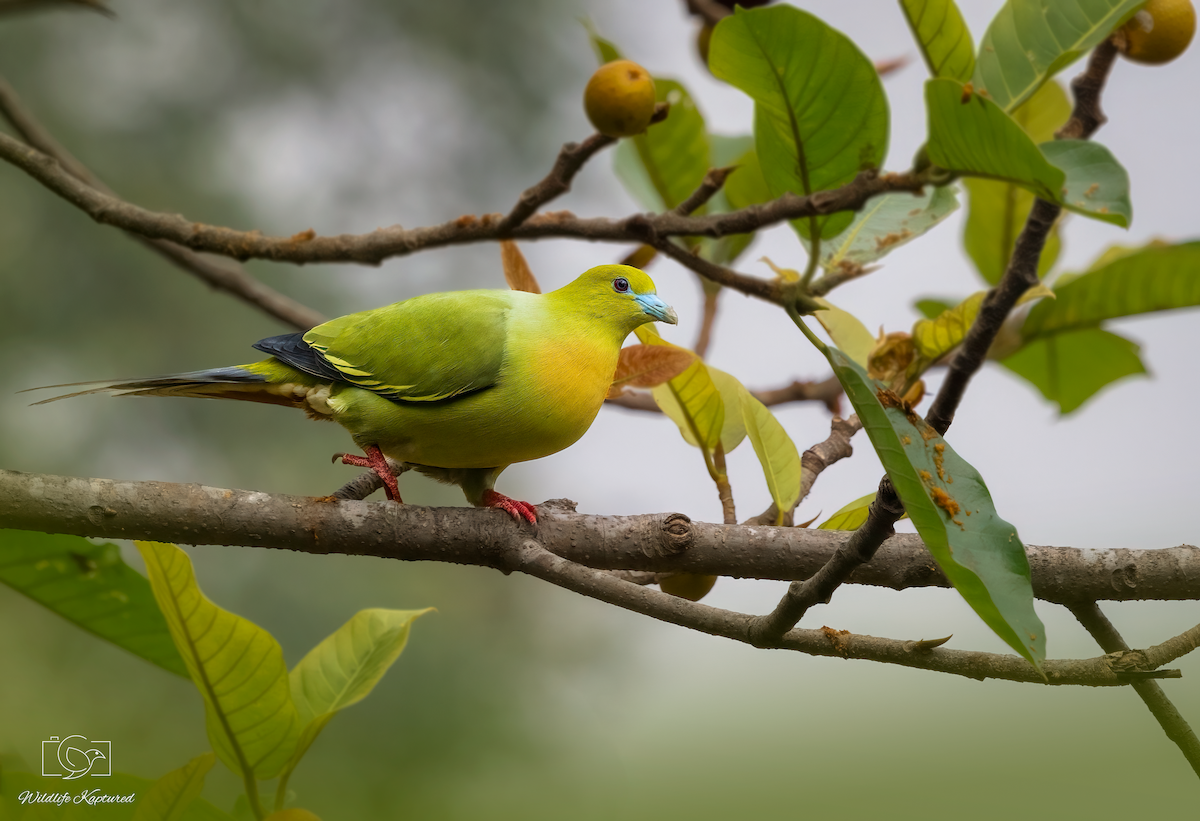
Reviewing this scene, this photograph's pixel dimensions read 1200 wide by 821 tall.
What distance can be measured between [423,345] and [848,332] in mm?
981

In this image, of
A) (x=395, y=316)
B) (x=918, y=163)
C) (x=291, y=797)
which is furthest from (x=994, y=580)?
(x=395, y=316)

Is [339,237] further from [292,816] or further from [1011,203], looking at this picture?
[1011,203]

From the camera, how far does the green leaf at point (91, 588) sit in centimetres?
160

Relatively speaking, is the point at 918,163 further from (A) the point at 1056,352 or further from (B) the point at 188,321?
(B) the point at 188,321

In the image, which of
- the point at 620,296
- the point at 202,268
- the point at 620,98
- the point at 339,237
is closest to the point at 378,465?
the point at 339,237

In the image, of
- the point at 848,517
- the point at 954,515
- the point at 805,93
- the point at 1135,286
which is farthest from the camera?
the point at 1135,286

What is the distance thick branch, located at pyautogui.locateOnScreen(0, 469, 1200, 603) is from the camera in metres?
1.42

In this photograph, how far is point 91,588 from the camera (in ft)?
5.35

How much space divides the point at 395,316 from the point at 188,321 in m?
4.43

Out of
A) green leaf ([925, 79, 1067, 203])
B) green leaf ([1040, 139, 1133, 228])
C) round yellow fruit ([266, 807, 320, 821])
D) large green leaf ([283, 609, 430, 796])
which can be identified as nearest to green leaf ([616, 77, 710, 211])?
green leaf ([925, 79, 1067, 203])

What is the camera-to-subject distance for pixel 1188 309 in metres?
2.01

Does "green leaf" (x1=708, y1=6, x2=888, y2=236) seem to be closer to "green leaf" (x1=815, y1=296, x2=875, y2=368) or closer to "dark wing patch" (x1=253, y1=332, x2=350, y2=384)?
"green leaf" (x1=815, y1=296, x2=875, y2=368)

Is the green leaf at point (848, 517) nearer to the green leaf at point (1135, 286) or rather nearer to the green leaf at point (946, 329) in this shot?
the green leaf at point (946, 329)

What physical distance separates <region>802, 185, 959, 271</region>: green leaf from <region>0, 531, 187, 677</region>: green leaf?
1505 mm
